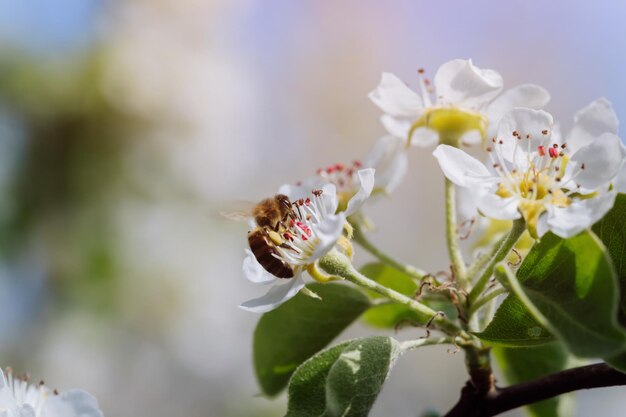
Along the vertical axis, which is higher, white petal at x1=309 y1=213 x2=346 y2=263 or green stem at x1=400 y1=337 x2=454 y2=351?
white petal at x1=309 y1=213 x2=346 y2=263

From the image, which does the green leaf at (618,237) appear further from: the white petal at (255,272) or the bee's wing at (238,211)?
the bee's wing at (238,211)

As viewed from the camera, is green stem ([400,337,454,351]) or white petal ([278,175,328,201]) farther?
white petal ([278,175,328,201])

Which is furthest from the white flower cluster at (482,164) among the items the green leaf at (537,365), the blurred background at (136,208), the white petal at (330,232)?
the blurred background at (136,208)

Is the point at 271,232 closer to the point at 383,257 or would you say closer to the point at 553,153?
the point at 383,257

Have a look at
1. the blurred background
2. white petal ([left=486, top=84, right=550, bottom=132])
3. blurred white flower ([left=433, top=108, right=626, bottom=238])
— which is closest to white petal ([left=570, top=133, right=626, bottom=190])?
blurred white flower ([left=433, top=108, right=626, bottom=238])

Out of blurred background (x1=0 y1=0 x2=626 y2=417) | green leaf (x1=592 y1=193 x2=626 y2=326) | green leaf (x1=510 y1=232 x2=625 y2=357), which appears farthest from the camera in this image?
blurred background (x1=0 y1=0 x2=626 y2=417)

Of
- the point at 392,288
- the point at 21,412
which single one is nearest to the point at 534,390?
the point at 392,288

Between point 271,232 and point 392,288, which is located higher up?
point 271,232

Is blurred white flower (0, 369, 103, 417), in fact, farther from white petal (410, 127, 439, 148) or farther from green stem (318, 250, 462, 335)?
white petal (410, 127, 439, 148)

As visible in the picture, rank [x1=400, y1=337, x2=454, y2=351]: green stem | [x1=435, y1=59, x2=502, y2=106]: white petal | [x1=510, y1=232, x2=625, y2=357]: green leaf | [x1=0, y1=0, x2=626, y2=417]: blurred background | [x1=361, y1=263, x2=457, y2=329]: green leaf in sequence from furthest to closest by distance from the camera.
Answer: [x1=0, y1=0, x2=626, y2=417]: blurred background → [x1=361, y1=263, x2=457, y2=329]: green leaf → [x1=435, y1=59, x2=502, y2=106]: white petal → [x1=400, y1=337, x2=454, y2=351]: green stem → [x1=510, y1=232, x2=625, y2=357]: green leaf
